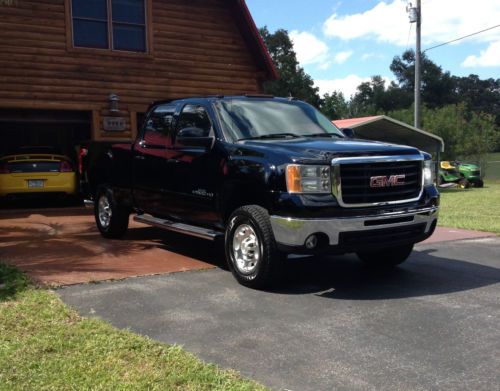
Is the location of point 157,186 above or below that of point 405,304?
above

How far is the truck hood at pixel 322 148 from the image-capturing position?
5203 millimetres

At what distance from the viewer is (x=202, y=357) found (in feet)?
12.6

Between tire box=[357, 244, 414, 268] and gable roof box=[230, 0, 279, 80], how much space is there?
968 cm

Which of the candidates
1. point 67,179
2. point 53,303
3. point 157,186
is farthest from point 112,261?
point 67,179

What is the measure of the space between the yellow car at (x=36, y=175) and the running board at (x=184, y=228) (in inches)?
200

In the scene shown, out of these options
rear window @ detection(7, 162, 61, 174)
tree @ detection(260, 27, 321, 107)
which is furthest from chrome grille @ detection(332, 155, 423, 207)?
tree @ detection(260, 27, 321, 107)

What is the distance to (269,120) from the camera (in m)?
6.53

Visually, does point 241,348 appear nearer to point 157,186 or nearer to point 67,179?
point 157,186

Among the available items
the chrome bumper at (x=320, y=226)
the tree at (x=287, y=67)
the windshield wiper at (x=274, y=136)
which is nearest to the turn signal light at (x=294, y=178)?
the chrome bumper at (x=320, y=226)

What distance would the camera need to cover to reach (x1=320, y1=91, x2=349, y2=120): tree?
7044cm

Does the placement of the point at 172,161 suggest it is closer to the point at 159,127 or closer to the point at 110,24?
the point at 159,127

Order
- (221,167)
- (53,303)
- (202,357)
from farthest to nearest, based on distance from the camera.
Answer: (221,167), (53,303), (202,357)

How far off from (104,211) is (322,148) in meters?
4.52

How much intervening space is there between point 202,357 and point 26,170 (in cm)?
924
